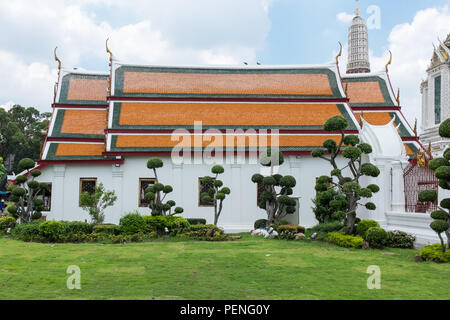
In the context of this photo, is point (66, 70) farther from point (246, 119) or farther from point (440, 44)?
point (440, 44)

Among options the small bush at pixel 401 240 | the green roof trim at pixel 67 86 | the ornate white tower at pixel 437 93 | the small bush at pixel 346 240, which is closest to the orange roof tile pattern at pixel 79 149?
the green roof trim at pixel 67 86

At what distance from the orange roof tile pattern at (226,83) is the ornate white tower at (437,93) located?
947 inches

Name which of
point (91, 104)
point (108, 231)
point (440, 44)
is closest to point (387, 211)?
point (108, 231)

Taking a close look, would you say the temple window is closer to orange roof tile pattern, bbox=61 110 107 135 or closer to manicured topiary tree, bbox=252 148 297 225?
orange roof tile pattern, bbox=61 110 107 135

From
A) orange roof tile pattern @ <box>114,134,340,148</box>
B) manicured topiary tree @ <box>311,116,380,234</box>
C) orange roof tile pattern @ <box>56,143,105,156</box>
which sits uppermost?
orange roof tile pattern @ <box>114,134,340,148</box>

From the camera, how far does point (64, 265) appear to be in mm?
9047

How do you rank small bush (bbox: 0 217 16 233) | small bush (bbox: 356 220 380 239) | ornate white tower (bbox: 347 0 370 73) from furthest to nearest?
ornate white tower (bbox: 347 0 370 73)
small bush (bbox: 0 217 16 233)
small bush (bbox: 356 220 380 239)

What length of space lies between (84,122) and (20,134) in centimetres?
2394

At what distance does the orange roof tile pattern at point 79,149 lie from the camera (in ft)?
59.6

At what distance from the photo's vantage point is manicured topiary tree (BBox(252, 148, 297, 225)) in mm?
15234

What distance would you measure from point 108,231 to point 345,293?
30.7 ft

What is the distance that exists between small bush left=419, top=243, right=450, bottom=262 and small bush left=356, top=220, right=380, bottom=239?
2742mm

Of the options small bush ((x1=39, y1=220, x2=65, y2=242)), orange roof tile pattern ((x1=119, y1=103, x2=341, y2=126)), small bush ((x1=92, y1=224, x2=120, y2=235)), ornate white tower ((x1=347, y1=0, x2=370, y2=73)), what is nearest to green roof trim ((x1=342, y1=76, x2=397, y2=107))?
orange roof tile pattern ((x1=119, y1=103, x2=341, y2=126))
